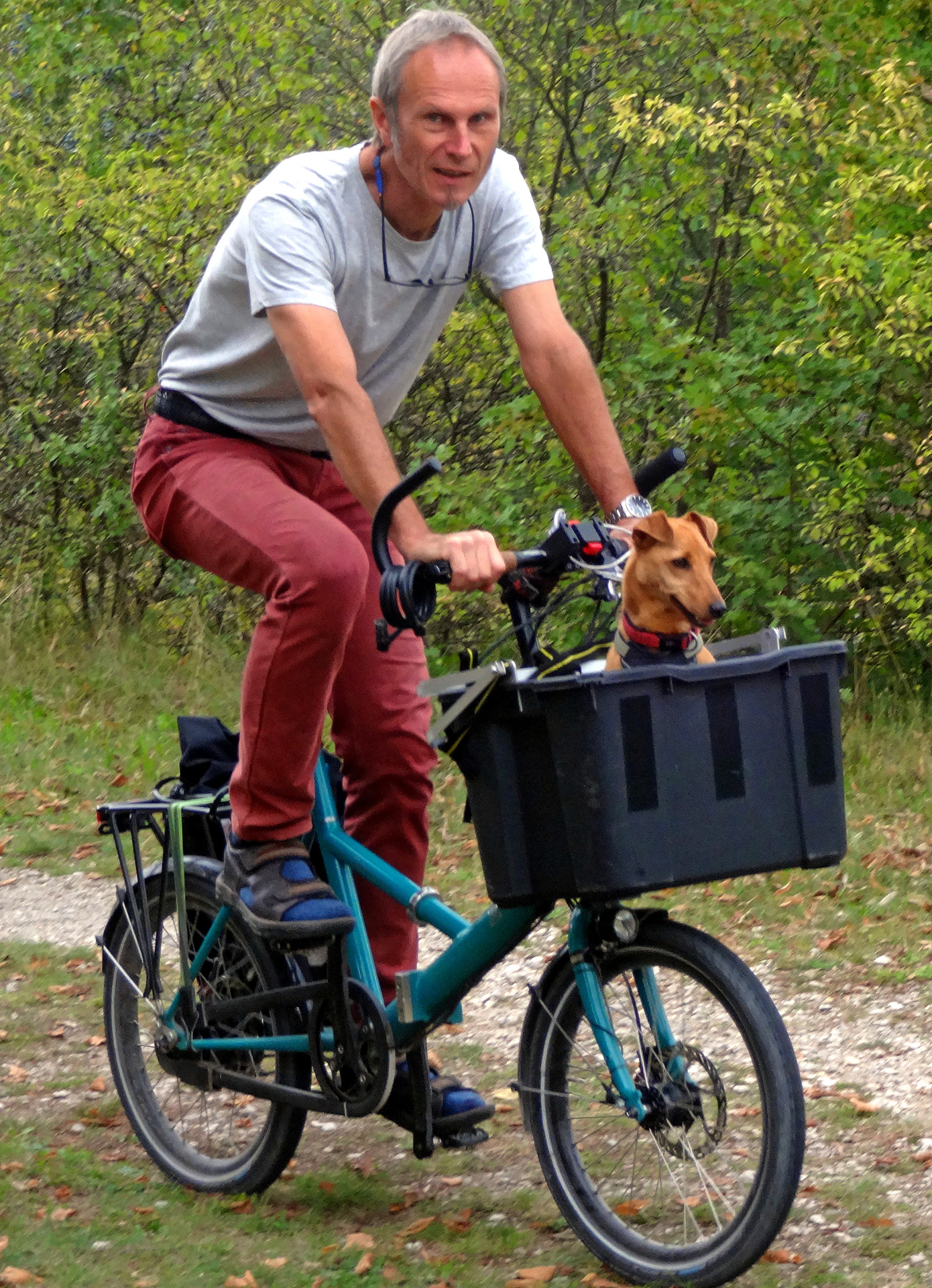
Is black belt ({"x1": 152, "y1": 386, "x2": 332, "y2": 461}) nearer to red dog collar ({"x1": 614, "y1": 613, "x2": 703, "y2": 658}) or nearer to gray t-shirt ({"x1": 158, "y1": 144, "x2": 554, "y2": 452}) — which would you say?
gray t-shirt ({"x1": 158, "y1": 144, "x2": 554, "y2": 452})

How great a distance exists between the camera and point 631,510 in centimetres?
319

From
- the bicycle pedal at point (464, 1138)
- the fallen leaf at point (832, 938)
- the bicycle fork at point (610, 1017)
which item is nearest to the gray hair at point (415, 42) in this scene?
the bicycle fork at point (610, 1017)

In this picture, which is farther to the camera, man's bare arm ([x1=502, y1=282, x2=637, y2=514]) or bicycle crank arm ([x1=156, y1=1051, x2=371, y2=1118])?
bicycle crank arm ([x1=156, y1=1051, x2=371, y2=1118])

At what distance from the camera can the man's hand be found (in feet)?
9.09

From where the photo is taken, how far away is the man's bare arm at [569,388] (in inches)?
131

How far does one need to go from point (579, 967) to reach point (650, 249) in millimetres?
6046

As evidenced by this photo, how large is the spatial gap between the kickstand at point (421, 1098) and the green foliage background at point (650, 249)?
4.43 metres

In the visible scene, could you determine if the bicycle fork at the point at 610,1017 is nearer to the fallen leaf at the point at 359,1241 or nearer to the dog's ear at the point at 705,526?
the fallen leaf at the point at 359,1241

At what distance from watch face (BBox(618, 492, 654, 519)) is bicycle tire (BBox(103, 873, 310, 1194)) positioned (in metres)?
1.26

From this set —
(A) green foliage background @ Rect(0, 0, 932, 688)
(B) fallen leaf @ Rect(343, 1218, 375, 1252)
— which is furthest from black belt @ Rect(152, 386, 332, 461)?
(A) green foliage background @ Rect(0, 0, 932, 688)

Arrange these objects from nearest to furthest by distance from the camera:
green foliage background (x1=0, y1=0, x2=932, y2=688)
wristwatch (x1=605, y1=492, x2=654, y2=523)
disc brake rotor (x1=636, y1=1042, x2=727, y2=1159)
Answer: disc brake rotor (x1=636, y1=1042, x2=727, y2=1159) < wristwatch (x1=605, y1=492, x2=654, y2=523) < green foliage background (x1=0, y1=0, x2=932, y2=688)

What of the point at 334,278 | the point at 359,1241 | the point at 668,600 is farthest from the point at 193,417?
the point at 359,1241

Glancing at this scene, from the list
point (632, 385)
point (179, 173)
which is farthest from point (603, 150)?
point (179, 173)

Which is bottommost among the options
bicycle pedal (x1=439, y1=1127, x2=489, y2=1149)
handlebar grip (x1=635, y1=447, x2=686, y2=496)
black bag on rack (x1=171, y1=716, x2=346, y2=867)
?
bicycle pedal (x1=439, y1=1127, x2=489, y2=1149)
